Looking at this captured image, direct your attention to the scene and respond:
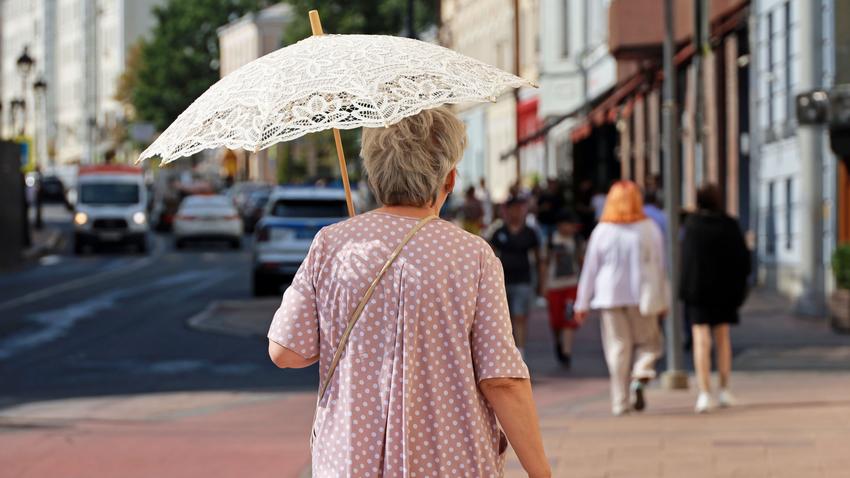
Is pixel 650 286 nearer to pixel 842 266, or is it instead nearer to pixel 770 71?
pixel 842 266

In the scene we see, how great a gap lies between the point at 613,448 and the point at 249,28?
116 m

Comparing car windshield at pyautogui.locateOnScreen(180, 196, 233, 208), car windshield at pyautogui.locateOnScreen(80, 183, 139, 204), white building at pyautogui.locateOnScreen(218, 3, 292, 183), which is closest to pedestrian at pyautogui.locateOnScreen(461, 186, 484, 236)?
car windshield at pyautogui.locateOnScreen(80, 183, 139, 204)

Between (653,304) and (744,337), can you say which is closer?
(653,304)

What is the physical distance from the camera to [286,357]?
498 centimetres

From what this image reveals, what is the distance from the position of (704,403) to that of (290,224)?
1628 centimetres

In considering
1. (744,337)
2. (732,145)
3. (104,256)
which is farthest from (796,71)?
(104,256)

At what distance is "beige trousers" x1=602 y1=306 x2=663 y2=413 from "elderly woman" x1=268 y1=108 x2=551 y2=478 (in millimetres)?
8560

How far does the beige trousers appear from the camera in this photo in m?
13.5

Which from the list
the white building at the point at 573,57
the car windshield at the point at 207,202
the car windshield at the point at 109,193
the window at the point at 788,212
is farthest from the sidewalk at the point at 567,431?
the car windshield at the point at 207,202

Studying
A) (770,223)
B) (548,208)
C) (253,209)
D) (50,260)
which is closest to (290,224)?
(548,208)

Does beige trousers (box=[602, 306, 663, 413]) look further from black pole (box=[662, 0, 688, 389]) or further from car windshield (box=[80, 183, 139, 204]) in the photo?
car windshield (box=[80, 183, 139, 204])

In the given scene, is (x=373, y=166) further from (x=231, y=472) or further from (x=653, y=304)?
(x=653, y=304)

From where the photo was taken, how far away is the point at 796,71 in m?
27.0

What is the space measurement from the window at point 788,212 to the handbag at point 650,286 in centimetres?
1418
